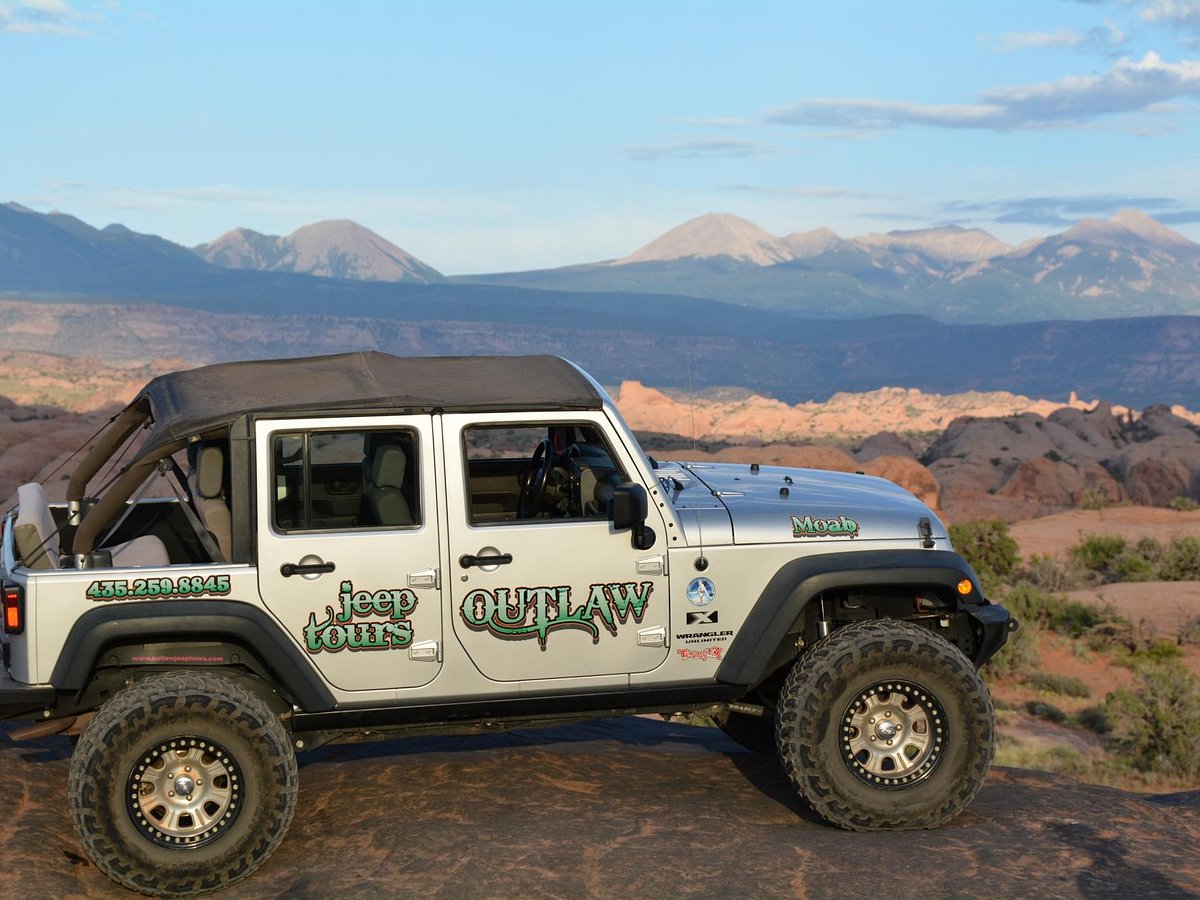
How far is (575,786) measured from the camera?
645 cm

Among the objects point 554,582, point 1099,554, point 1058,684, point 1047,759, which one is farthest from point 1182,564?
point 554,582

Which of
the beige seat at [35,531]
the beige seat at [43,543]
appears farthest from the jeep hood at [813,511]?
the beige seat at [35,531]

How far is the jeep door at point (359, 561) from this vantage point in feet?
17.7

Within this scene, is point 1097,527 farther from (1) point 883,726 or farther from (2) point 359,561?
(2) point 359,561

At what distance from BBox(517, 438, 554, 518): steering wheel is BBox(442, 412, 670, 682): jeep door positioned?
1.50 feet

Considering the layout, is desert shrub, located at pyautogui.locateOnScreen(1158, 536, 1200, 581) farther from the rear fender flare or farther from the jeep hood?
the rear fender flare

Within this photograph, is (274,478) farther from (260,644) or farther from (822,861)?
(822,861)

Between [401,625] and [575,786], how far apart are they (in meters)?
1.53

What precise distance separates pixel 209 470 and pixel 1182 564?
21.0 m

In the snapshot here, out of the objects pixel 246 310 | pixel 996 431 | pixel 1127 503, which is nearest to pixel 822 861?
pixel 1127 503

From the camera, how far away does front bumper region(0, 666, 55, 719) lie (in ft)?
17.2

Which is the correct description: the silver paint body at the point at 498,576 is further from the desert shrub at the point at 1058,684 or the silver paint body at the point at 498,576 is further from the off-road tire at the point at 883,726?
the desert shrub at the point at 1058,684

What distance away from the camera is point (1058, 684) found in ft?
51.2

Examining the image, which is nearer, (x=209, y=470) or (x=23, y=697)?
(x=23, y=697)
